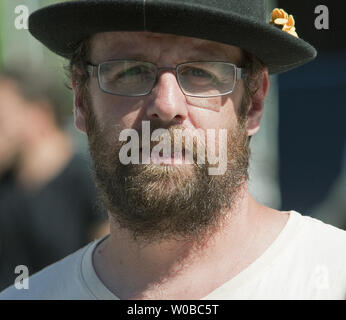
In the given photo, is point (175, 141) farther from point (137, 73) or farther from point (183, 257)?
point (183, 257)

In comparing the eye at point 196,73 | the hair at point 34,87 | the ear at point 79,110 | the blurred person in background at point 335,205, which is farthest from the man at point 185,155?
the blurred person in background at point 335,205

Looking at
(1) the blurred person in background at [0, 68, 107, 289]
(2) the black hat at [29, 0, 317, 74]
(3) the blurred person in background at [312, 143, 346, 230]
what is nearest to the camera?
(2) the black hat at [29, 0, 317, 74]

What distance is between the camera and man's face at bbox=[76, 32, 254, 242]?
239 cm

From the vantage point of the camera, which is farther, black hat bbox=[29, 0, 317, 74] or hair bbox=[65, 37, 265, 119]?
hair bbox=[65, 37, 265, 119]

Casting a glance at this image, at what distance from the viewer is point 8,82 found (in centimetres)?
410

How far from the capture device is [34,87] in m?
4.13

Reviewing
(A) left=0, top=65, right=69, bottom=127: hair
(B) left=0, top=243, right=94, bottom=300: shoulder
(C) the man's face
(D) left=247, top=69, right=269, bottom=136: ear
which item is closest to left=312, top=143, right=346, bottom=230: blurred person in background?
(A) left=0, top=65, right=69, bottom=127: hair

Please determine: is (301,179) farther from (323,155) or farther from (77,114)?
(77,114)

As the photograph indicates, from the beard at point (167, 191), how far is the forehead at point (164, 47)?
0.26 meters

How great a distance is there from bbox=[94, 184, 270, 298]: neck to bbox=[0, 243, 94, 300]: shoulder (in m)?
0.11

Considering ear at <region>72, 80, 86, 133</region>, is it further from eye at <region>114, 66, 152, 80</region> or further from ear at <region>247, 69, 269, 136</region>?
ear at <region>247, 69, 269, 136</region>

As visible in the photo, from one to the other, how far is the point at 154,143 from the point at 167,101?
6.1 inches

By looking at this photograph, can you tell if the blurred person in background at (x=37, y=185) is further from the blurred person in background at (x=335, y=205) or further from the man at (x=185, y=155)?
the blurred person in background at (x=335, y=205)

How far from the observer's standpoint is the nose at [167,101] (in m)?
2.32
